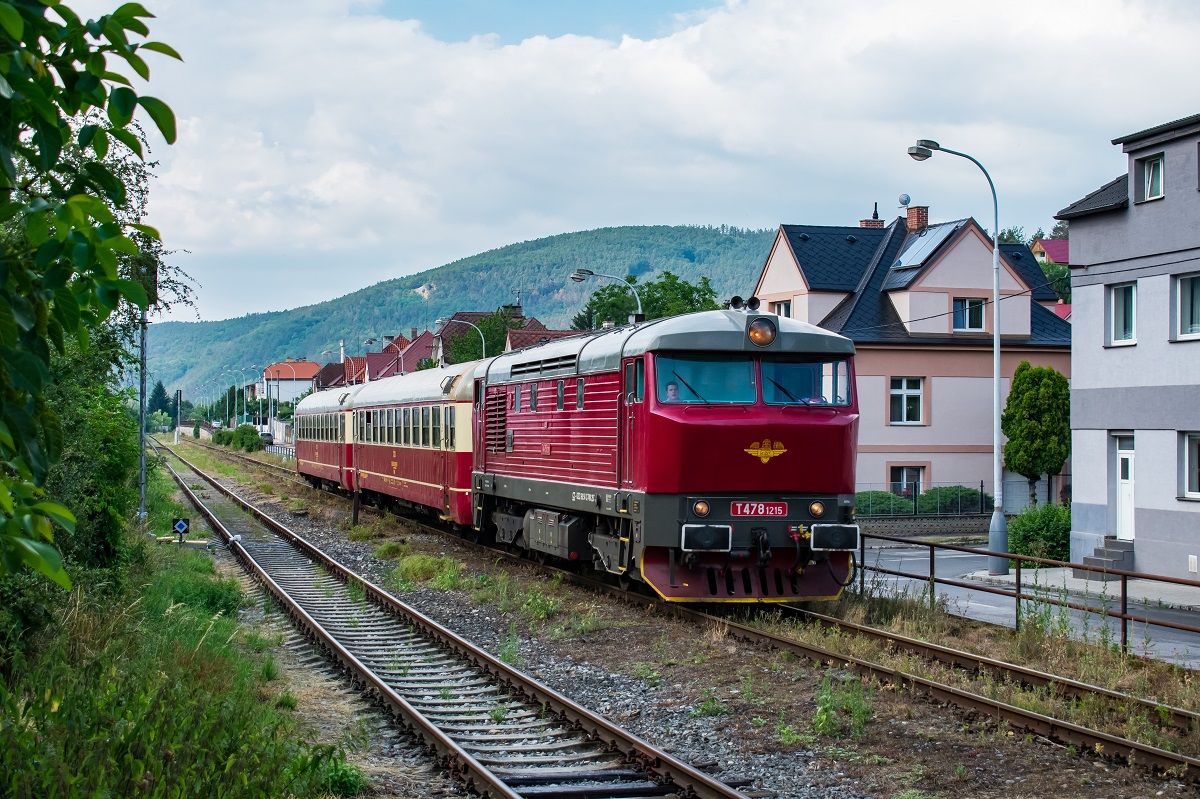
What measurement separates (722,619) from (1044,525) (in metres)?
13.8

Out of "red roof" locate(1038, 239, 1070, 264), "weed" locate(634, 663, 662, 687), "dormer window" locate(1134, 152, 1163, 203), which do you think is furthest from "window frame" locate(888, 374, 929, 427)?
"red roof" locate(1038, 239, 1070, 264)

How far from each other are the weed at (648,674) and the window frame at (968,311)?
29.2 meters

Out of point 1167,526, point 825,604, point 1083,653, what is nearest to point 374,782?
point 1083,653

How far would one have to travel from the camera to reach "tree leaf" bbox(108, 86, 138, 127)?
3326mm

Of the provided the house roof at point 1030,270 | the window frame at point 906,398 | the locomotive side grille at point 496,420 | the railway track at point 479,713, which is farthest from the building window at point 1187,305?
the house roof at point 1030,270

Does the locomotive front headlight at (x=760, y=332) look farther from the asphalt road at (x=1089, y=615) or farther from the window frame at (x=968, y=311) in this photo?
the window frame at (x=968, y=311)

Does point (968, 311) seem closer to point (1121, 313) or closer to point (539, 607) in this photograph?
point (1121, 313)

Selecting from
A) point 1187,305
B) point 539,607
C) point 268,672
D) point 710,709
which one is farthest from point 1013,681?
point 1187,305

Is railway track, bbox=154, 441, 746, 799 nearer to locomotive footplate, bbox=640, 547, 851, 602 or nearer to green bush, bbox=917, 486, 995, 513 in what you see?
locomotive footplate, bbox=640, 547, 851, 602

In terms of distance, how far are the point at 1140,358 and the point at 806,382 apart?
1034cm

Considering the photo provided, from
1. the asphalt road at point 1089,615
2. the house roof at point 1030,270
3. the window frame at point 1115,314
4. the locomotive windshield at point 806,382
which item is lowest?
the asphalt road at point 1089,615

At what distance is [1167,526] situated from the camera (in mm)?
20859

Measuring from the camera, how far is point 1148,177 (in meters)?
21.7

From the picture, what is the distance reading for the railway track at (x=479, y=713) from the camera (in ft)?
26.4
